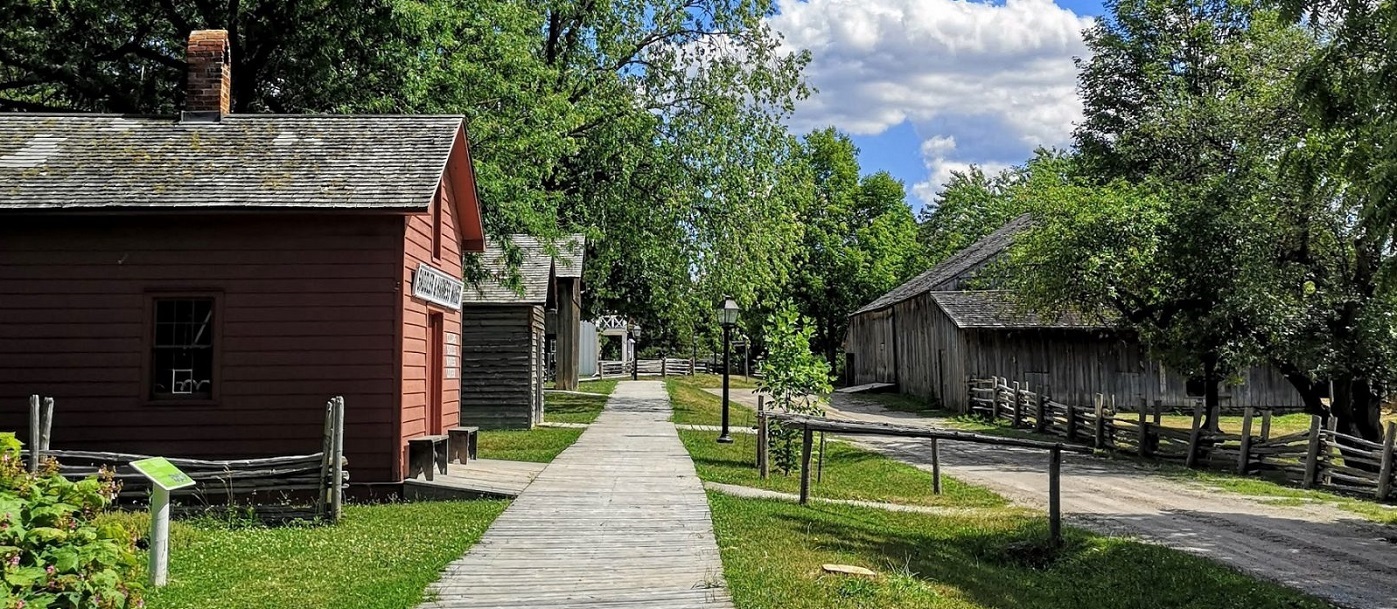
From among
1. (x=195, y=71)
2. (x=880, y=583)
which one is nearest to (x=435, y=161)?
(x=195, y=71)

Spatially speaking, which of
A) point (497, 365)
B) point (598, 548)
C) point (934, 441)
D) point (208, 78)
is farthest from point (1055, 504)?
point (497, 365)

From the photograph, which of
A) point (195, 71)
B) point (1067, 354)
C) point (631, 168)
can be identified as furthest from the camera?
point (1067, 354)

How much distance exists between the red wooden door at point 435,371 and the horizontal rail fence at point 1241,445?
1385 cm

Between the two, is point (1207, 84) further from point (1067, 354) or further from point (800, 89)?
point (800, 89)

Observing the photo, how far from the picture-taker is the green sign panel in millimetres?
7336

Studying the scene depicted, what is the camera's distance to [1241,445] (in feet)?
65.1

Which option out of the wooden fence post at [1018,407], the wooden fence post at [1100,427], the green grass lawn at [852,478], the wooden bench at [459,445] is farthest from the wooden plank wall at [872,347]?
the wooden bench at [459,445]

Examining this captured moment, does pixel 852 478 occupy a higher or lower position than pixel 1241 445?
lower

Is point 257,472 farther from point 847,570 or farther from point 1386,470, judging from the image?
point 1386,470

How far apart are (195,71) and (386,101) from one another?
4.64 m

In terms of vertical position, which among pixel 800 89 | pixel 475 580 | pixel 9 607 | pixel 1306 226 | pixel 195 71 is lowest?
pixel 475 580

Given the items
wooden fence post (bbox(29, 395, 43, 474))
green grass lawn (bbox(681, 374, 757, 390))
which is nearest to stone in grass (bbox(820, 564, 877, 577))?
wooden fence post (bbox(29, 395, 43, 474))

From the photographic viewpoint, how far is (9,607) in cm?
454

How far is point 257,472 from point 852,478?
9.31 metres
